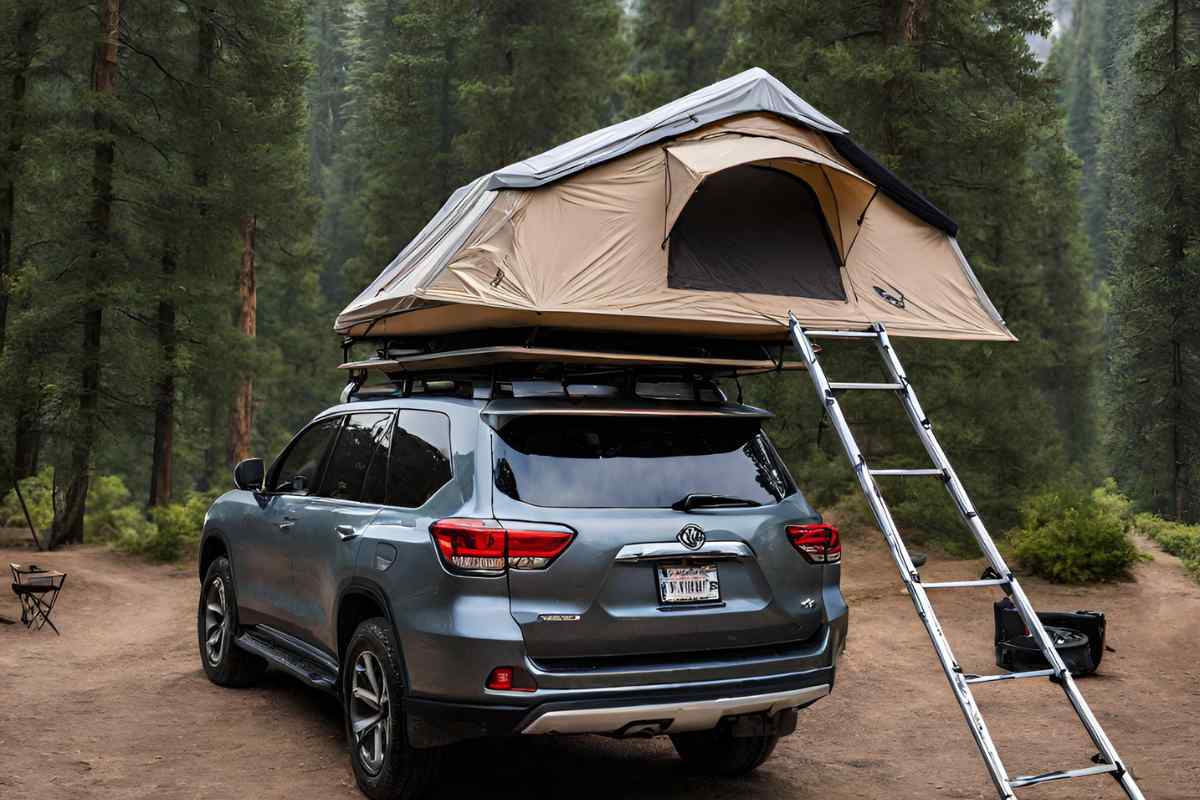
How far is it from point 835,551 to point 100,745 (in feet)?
14.3

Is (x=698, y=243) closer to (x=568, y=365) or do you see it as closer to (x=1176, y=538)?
(x=568, y=365)

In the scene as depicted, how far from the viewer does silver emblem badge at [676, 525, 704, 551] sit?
4.97 m

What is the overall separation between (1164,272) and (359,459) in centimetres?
2333

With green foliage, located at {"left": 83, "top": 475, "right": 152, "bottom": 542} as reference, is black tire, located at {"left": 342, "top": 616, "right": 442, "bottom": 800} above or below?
above

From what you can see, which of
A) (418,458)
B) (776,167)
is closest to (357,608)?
(418,458)

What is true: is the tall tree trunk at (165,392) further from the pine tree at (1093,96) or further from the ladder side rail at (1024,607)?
the pine tree at (1093,96)

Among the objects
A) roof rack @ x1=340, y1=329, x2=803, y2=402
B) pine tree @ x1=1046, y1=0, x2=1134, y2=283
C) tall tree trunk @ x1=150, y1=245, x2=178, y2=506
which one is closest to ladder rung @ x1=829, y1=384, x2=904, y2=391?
roof rack @ x1=340, y1=329, x2=803, y2=402

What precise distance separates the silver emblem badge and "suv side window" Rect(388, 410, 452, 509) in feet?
3.55

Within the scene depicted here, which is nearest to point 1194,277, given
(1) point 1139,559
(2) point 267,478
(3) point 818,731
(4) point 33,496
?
(1) point 1139,559

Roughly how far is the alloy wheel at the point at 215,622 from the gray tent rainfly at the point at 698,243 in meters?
2.05

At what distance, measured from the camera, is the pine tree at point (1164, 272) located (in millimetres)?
23188

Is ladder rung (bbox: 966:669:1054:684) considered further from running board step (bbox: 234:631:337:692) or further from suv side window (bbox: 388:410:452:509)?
running board step (bbox: 234:631:337:692)

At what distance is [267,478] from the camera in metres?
7.29

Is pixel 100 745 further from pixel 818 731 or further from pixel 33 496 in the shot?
pixel 33 496
